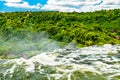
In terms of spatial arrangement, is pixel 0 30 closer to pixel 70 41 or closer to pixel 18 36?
pixel 18 36

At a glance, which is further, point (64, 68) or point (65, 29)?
point (65, 29)

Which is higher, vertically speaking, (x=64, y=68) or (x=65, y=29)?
(x=65, y=29)

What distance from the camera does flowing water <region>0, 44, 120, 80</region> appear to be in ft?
99.8

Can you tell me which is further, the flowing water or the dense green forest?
the dense green forest

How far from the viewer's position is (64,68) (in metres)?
33.4

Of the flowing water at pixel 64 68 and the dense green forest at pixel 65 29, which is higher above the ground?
the dense green forest at pixel 65 29

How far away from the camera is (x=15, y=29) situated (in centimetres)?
7681

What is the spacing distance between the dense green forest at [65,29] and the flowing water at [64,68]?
68.9 ft

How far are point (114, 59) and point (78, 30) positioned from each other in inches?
1213

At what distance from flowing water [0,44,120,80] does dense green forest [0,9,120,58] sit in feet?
68.9

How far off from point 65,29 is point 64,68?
40.0 m

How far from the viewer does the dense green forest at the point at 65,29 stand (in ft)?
211

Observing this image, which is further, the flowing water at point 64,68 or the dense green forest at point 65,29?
the dense green forest at point 65,29

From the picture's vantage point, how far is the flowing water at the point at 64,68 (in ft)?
99.8
